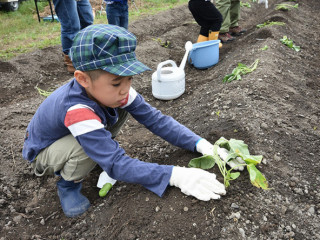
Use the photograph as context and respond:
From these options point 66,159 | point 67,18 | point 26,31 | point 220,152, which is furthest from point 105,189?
point 26,31

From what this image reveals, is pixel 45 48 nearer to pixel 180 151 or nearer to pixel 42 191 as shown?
pixel 42 191

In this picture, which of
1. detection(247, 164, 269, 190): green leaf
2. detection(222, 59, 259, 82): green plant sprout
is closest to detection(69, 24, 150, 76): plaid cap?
detection(247, 164, 269, 190): green leaf

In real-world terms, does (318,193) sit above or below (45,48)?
above

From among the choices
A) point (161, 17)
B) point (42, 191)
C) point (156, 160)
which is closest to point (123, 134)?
point (156, 160)

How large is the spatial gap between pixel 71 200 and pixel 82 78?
2.62 feet

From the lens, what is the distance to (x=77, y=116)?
56.7 inches

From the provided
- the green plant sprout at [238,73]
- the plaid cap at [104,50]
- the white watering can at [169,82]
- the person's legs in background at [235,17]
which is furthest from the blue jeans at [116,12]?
the plaid cap at [104,50]

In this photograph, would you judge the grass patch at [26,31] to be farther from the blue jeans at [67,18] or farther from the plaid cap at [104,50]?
the plaid cap at [104,50]

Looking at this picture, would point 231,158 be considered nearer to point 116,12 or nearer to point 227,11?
point 116,12

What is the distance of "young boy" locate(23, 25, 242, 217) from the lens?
4.49ft

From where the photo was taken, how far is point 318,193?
1.65 metres

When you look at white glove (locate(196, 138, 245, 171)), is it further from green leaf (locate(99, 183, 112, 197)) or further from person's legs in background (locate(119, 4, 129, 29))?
person's legs in background (locate(119, 4, 129, 29))

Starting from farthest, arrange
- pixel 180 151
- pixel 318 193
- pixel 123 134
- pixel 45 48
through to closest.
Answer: pixel 45 48, pixel 123 134, pixel 180 151, pixel 318 193

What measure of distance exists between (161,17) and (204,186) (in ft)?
19.4
